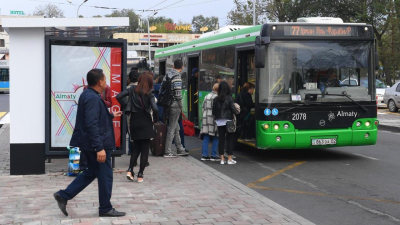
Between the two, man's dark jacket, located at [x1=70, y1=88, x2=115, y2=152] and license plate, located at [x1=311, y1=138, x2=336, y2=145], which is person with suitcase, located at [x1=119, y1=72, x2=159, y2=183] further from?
license plate, located at [x1=311, y1=138, x2=336, y2=145]

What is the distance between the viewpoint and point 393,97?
2752 cm

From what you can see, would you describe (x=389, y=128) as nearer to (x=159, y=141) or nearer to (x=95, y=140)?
(x=159, y=141)

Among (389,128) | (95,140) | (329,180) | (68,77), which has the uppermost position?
(68,77)

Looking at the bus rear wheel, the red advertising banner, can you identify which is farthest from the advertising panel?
the bus rear wheel

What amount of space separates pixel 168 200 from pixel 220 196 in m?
0.74

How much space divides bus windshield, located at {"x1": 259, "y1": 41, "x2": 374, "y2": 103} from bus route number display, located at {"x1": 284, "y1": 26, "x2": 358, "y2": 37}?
0.16 meters

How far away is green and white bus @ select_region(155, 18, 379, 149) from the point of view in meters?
11.6

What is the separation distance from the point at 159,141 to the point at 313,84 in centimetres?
338

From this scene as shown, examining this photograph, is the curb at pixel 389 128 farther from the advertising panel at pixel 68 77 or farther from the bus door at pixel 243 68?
the advertising panel at pixel 68 77

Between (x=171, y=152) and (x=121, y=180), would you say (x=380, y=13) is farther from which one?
(x=121, y=180)

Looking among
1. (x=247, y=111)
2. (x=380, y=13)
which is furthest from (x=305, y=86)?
(x=380, y=13)

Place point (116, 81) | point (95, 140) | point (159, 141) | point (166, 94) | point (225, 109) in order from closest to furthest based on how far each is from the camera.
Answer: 1. point (95, 140)
2. point (116, 81)
3. point (225, 109)
4. point (166, 94)
5. point (159, 141)

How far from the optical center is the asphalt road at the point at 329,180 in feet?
24.7

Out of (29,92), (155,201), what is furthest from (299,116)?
(29,92)
